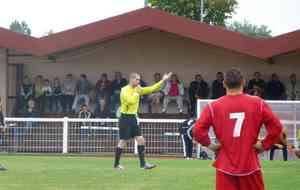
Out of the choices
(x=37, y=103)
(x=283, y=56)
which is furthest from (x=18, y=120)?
(x=283, y=56)

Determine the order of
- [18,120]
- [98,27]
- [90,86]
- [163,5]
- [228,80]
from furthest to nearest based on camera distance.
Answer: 1. [163,5]
2. [90,86]
3. [98,27]
4. [18,120]
5. [228,80]

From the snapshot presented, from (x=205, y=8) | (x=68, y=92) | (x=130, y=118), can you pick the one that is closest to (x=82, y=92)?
(x=68, y=92)

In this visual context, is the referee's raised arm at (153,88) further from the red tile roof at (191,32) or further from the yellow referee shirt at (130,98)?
the red tile roof at (191,32)

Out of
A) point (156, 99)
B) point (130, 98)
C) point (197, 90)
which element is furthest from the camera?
point (156, 99)

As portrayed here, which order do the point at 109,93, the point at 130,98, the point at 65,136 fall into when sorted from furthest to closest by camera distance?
the point at 109,93 < the point at 65,136 < the point at 130,98

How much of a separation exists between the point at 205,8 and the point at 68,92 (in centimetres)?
2991

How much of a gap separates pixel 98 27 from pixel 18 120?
453 centimetres

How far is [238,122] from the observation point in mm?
8070

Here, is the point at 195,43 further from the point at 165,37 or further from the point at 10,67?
the point at 10,67

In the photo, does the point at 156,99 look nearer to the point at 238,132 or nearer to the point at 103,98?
the point at 103,98

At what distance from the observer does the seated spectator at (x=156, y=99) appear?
28133 millimetres

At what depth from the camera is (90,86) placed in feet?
94.5

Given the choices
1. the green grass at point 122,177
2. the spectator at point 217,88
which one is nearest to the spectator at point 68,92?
the spectator at point 217,88

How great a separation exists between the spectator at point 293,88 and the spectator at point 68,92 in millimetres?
7739
